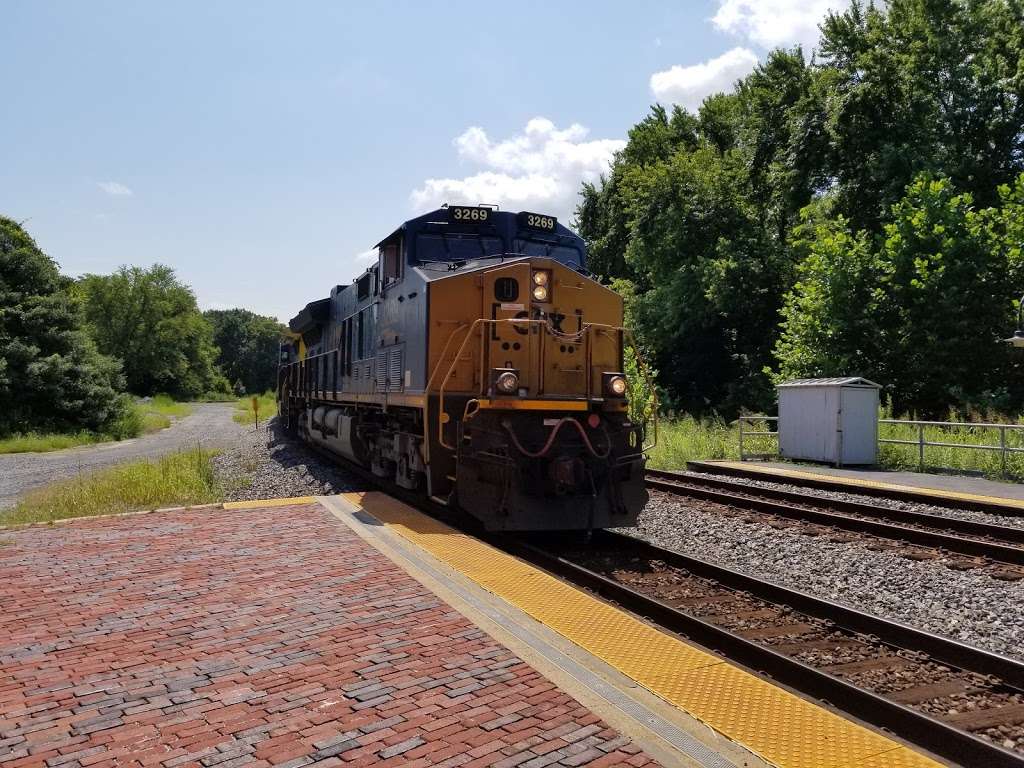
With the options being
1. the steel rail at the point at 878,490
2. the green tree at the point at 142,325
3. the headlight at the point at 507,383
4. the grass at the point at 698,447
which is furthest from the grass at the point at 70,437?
the green tree at the point at 142,325

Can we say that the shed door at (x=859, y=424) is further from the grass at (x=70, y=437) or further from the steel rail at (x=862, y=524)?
the grass at (x=70, y=437)

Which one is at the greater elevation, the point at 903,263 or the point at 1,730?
the point at 903,263

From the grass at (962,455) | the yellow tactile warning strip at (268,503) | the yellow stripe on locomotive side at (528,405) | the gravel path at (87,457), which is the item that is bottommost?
the gravel path at (87,457)

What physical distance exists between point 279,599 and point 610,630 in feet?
7.33

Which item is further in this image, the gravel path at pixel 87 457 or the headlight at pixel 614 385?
the gravel path at pixel 87 457

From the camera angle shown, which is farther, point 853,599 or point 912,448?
point 912,448

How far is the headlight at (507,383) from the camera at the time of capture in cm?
749

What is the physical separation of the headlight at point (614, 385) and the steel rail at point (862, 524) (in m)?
3.01

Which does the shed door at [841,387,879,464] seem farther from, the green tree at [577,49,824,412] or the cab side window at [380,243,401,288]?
the green tree at [577,49,824,412]

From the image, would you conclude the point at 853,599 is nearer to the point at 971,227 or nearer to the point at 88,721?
the point at 88,721

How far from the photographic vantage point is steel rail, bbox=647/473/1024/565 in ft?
23.1

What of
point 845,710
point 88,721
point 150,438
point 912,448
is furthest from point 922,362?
point 150,438

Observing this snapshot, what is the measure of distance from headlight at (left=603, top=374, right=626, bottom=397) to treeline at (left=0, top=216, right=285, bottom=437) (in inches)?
811

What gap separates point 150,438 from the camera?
27.8 m
